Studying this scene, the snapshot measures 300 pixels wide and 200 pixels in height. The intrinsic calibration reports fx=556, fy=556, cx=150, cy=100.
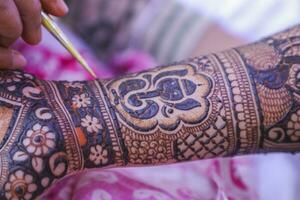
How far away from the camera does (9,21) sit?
2.53 feet

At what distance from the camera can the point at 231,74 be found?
2.78 feet

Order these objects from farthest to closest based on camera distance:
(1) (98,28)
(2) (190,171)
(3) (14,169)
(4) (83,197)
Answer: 1. (1) (98,28)
2. (2) (190,171)
3. (4) (83,197)
4. (3) (14,169)

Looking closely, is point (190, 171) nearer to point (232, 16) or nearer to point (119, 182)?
point (119, 182)

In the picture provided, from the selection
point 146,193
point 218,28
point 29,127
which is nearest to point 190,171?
point 146,193

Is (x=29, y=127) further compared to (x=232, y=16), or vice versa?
(x=232, y=16)

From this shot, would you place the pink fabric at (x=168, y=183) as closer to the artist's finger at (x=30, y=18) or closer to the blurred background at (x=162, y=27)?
the artist's finger at (x=30, y=18)

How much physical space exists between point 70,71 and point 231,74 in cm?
45

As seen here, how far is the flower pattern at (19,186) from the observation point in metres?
0.72

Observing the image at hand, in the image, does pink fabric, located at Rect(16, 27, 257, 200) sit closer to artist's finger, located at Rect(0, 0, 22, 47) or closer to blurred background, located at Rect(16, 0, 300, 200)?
artist's finger, located at Rect(0, 0, 22, 47)

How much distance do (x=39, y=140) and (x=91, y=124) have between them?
0.27ft

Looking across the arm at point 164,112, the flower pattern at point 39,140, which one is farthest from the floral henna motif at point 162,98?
the flower pattern at point 39,140

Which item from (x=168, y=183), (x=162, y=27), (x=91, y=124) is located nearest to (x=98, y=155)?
(x=91, y=124)

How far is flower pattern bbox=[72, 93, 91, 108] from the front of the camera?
2.68ft

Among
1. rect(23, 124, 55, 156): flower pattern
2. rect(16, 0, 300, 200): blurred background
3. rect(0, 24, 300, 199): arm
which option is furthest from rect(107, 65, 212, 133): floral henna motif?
rect(16, 0, 300, 200): blurred background
